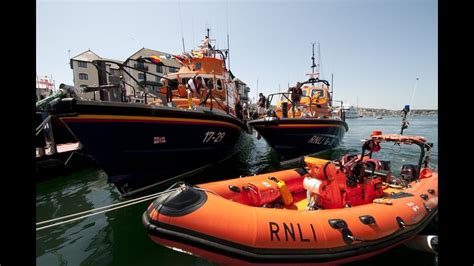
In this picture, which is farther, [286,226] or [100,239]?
[100,239]

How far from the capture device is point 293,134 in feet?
28.6

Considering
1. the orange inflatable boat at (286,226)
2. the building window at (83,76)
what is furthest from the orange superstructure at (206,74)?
the building window at (83,76)

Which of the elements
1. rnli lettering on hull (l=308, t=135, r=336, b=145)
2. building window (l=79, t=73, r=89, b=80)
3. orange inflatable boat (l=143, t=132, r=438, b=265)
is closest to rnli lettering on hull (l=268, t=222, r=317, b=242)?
orange inflatable boat (l=143, t=132, r=438, b=265)

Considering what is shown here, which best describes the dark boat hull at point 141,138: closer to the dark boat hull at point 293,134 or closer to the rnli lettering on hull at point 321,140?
the dark boat hull at point 293,134

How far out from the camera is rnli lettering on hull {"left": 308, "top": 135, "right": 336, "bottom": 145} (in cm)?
949

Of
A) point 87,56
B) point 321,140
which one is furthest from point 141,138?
point 87,56

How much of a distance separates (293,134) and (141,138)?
5.32m

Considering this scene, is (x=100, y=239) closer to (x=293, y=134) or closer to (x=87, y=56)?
(x=293, y=134)

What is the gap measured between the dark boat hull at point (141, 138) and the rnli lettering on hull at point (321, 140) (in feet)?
13.2

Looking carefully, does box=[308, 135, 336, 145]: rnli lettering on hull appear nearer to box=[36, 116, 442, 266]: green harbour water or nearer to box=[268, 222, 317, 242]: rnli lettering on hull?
box=[36, 116, 442, 266]: green harbour water

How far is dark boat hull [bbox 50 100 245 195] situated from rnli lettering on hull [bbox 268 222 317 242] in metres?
3.75
